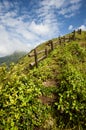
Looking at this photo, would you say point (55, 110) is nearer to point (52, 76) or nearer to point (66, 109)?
point (66, 109)

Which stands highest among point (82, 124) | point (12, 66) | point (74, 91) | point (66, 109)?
point (12, 66)

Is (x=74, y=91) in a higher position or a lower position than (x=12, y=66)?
lower

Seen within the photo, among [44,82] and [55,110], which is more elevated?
[44,82]

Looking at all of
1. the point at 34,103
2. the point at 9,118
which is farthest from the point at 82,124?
the point at 9,118

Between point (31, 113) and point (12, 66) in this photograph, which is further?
point (12, 66)

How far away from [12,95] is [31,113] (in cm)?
133

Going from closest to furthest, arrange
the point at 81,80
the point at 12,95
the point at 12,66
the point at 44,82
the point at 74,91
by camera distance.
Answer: the point at 12,95 → the point at 12,66 → the point at 74,91 → the point at 81,80 → the point at 44,82

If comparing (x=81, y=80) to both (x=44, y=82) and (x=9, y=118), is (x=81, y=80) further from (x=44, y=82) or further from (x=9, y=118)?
(x=9, y=118)

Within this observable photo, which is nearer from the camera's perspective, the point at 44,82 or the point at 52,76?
the point at 44,82

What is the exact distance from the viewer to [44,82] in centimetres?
1480

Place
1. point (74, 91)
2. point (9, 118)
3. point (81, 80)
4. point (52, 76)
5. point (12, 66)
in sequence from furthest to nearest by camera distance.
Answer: point (52, 76) → point (81, 80) → point (74, 91) → point (12, 66) → point (9, 118)

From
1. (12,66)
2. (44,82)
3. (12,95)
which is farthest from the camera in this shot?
(44,82)

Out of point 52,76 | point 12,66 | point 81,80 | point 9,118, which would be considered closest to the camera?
point 9,118

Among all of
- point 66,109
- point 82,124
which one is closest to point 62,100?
point 66,109
